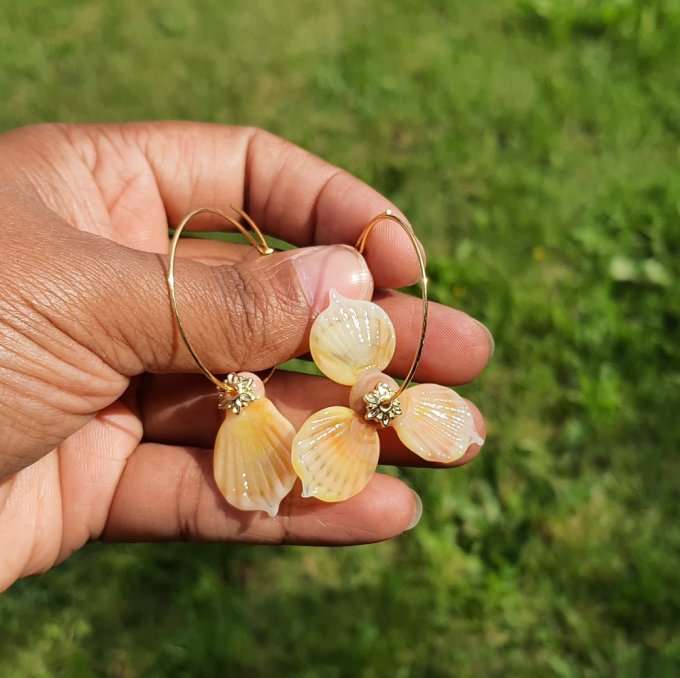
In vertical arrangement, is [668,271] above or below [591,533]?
above

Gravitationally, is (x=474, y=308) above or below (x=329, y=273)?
below

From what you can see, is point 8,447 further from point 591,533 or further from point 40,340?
point 591,533

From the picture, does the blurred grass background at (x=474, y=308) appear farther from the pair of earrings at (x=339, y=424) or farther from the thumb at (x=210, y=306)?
the thumb at (x=210, y=306)

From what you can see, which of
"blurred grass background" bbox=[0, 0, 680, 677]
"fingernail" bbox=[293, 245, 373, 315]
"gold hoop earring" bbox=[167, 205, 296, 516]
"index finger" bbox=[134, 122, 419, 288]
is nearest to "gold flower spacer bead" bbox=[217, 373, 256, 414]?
"gold hoop earring" bbox=[167, 205, 296, 516]

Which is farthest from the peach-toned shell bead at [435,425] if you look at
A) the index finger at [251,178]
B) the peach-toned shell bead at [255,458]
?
the index finger at [251,178]

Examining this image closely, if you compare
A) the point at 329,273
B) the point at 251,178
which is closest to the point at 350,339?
the point at 329,273

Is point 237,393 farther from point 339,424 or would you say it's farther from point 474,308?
point 474,308

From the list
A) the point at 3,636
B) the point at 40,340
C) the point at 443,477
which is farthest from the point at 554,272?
the point at 3,636
